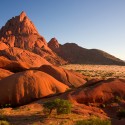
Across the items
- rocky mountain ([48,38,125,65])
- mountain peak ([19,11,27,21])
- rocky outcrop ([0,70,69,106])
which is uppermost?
mountain peak ([19,11,27,21])

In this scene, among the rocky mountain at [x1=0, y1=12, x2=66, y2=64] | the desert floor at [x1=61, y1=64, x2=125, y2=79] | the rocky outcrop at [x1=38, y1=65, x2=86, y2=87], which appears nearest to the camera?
the rocky outcrop at [x1=38, y1=65, x2=86, y2=87]

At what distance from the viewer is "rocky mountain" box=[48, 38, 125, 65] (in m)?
102

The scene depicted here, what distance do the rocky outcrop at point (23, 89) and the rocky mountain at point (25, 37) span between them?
62878 millimetres

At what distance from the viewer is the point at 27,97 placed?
21.0 m

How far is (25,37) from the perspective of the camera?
305ft

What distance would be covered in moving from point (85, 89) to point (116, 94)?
2.35 meters

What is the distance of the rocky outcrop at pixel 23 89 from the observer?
67.9 ft

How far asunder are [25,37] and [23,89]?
72990mm

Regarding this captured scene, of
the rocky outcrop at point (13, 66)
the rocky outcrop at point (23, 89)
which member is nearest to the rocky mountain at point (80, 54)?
the rocky outcrop at point (13, 66)

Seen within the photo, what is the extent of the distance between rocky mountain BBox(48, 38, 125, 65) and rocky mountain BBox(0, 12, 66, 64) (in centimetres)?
746

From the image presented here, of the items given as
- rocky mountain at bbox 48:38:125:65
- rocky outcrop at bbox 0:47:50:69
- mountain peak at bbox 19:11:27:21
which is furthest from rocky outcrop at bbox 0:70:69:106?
mountain peak at bbox 19:11:27:21

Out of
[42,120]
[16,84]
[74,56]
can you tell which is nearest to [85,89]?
[16,84]

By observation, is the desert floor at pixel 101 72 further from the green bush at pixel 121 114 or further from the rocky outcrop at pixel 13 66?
the green bush at pixel 121 114

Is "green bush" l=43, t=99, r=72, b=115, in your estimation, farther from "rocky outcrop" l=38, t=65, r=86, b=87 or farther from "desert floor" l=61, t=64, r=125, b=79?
"desert floor" l=61, t=64, r=125, b=79
